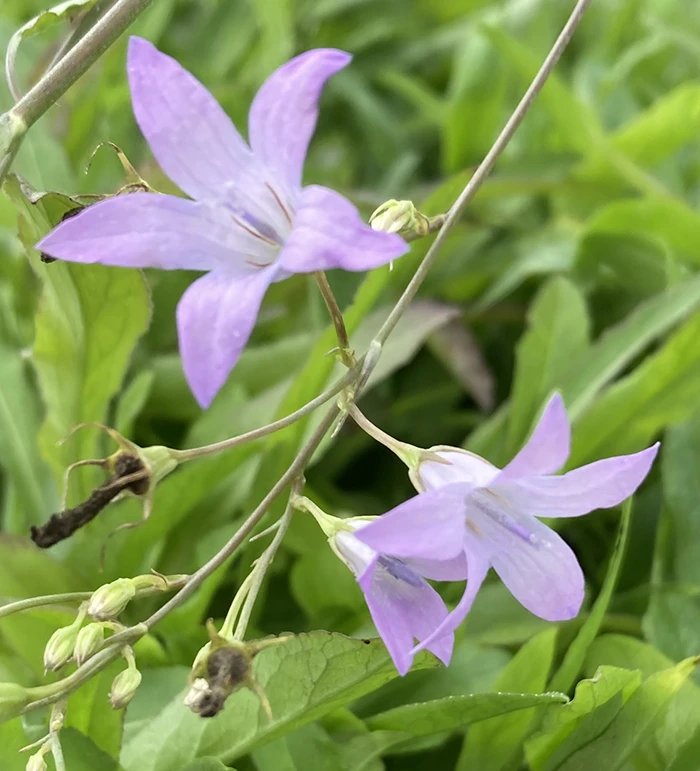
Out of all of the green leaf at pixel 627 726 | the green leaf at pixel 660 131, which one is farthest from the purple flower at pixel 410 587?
the green leaf at pixel 660 131

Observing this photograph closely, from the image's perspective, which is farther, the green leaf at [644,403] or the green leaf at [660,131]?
the green leaf at [660,131]

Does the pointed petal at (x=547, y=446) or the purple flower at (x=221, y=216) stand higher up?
the purple flower at (x=221, y=216)

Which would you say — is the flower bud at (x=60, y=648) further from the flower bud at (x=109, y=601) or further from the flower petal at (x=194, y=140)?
the flower petal at (x=194, y=140)

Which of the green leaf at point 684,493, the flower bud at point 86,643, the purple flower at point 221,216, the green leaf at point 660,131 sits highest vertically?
the purple flower at point 221,216

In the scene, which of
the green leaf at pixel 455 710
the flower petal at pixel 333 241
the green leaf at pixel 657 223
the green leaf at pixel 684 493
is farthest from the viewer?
the green leaf at pixel 657 223

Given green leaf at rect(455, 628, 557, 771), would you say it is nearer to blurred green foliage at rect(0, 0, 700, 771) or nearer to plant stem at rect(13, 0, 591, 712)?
blurred green foliage at rect(0, 0, 700, 771)

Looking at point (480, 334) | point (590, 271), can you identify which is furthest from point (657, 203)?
point (480, 334)

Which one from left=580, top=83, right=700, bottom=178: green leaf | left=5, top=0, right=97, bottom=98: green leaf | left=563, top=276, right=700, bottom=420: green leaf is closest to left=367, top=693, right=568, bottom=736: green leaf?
left=563, top=276, right=700, bottom=420: green leaf

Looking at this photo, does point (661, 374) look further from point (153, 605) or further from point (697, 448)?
point (153, 605)
